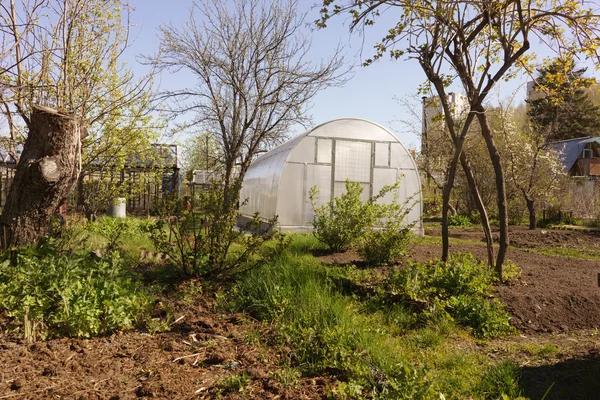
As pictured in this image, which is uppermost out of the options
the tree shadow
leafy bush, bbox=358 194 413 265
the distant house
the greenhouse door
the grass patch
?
the distant house

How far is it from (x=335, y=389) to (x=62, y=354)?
185 cm

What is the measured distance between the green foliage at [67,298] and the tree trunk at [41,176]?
790mm

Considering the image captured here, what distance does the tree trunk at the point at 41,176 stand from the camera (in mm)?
4734

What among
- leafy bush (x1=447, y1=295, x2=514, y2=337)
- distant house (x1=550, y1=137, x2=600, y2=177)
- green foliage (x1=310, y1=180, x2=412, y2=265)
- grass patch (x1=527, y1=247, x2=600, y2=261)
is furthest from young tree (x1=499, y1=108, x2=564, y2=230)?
distant house (x1=550, y1=137, x2=600, y2=177)

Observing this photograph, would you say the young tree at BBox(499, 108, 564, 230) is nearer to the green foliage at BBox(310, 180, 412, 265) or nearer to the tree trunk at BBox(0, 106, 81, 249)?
the green foliage at BBox(310, 180, 412, 265)

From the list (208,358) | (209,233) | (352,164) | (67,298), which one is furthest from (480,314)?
(352,164)

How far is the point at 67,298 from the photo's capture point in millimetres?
3525

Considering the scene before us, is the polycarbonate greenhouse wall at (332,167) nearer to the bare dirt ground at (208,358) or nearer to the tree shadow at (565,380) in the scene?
the bare dirt ground at (208,358)

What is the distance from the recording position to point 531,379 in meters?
3.14

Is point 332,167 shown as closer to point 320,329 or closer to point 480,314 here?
point 480,314

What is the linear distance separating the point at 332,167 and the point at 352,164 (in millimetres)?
539

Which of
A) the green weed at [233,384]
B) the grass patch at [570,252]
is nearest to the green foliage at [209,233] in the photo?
the green weed at [233,384]

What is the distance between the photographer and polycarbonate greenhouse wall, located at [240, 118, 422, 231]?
36.9 ft

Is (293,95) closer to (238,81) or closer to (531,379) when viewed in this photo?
(238,81)
